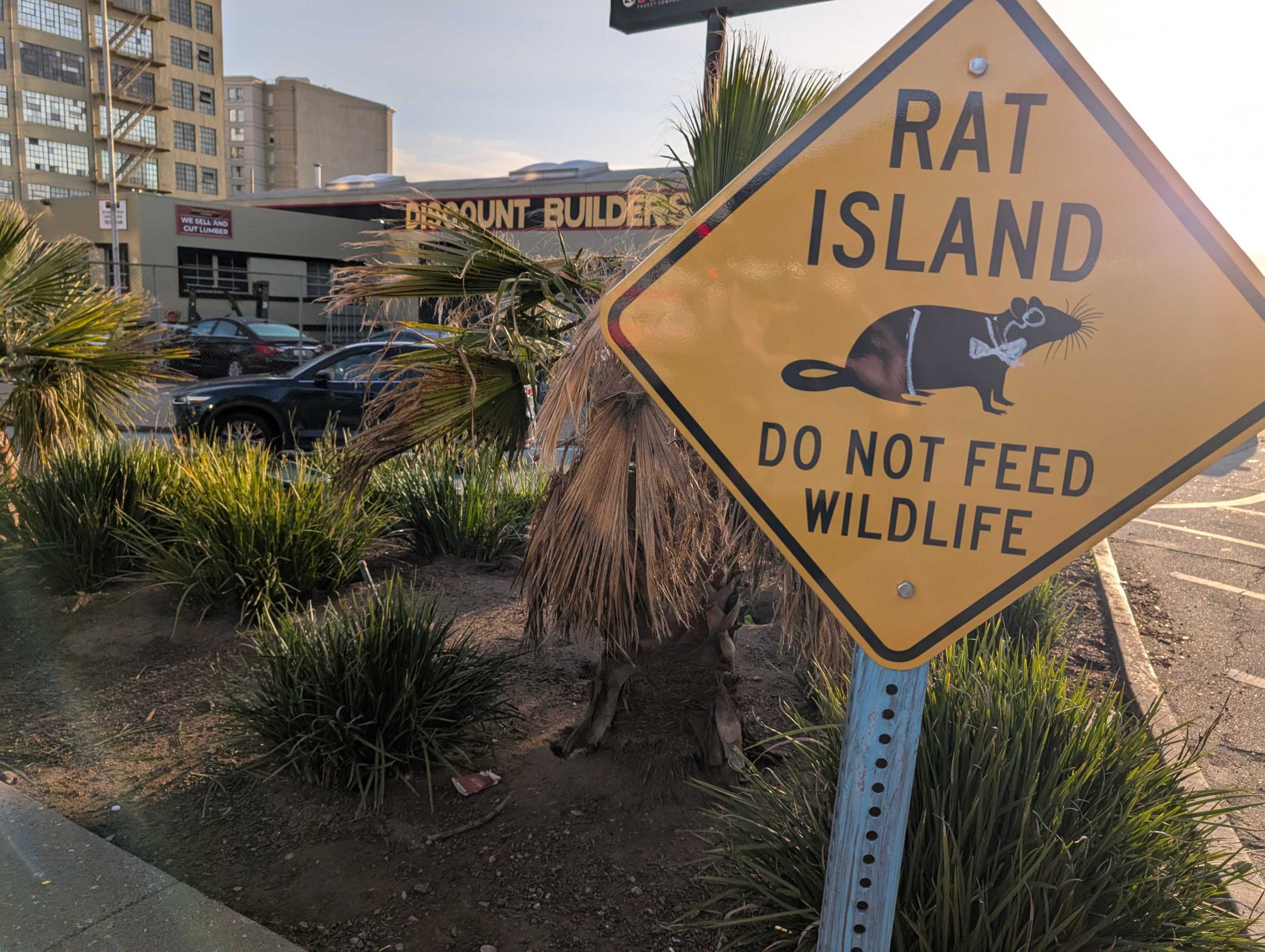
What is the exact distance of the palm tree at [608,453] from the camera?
3.12 meters

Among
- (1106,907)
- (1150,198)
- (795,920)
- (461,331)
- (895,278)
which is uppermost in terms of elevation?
(1150,198)

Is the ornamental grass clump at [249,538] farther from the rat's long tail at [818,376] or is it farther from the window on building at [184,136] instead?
the window on building at [184,136]

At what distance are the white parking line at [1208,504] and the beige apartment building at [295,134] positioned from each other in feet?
313

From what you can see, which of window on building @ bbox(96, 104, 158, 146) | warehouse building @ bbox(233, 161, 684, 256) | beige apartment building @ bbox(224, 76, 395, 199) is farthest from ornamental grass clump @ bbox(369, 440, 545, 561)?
beige apartment building @ bbox(224, 76, 395, 199)

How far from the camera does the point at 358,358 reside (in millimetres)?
11820

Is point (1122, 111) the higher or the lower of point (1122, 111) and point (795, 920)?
the higher

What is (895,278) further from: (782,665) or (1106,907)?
(782,665)

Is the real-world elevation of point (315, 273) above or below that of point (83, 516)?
above

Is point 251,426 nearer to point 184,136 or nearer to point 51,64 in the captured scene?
point 51,64

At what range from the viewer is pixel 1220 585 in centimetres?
782

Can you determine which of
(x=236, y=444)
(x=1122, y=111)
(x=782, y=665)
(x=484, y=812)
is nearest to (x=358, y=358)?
(x=236, y=444)

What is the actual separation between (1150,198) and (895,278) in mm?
395

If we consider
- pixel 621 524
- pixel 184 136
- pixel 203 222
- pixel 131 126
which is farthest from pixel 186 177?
pixel 621 524

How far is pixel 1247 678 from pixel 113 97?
7635 cm
